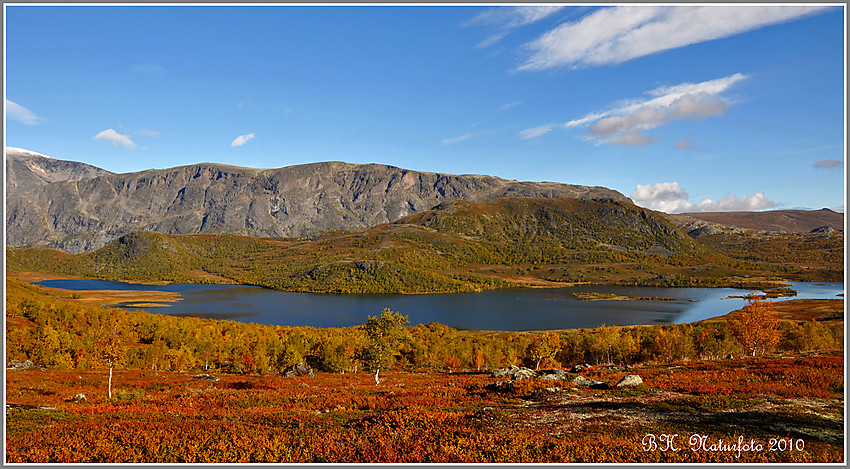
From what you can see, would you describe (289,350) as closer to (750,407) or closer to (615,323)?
(750,407)

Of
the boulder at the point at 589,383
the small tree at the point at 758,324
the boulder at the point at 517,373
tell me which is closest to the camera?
the boulder at the point at 589,383

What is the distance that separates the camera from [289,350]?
83.4 meters

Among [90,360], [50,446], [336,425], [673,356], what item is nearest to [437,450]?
[336,425]

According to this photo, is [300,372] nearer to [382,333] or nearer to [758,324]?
[382,333]

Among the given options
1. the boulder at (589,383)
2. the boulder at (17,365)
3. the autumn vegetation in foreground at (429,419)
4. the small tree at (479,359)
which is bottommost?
the small tree at (479,359)

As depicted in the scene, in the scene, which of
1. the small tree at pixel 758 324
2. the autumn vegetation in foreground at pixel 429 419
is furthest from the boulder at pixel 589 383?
the small tree at pixel 758 324

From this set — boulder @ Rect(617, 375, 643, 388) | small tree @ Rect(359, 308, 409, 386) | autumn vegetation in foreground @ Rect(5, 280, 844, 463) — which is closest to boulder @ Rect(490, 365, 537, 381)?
autumn vegetation in foreground @ Rect(5, 280, 844, 463)

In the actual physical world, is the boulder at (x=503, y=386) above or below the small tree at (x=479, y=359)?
above

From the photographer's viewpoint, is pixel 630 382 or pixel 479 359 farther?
pixel 479 359

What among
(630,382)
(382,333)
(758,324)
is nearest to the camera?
(630,382)

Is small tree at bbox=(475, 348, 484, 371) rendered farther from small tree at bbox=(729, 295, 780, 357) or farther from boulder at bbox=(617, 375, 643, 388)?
boulder at bbox=(617, 375, 643, 388)

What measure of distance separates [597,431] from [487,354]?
268ft

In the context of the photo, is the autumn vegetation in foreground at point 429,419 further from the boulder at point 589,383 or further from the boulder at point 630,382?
the boulder at point 630,382

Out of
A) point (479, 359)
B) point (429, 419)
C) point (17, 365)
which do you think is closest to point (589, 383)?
point (429, 419)
